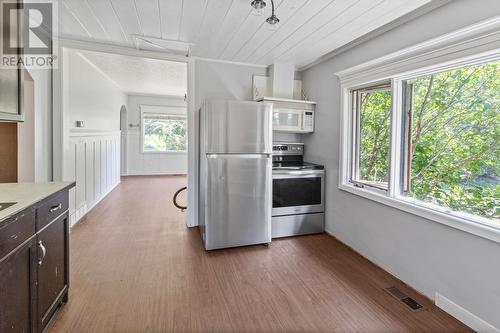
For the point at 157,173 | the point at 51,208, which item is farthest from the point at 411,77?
the point at 157,173

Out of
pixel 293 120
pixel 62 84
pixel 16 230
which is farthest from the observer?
pixel 293 120

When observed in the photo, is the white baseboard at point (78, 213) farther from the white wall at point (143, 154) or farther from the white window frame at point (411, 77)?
the white window frame at point (411, 77)

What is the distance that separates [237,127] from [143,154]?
19.2 feet

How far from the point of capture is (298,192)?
336 centimetres

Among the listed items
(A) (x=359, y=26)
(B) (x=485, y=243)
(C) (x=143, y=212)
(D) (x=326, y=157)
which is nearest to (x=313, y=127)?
(D) (x=326, y=157)

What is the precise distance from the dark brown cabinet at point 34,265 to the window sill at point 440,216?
263cm

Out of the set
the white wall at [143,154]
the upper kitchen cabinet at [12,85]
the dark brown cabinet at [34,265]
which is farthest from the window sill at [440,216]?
the white wall at [143,154]

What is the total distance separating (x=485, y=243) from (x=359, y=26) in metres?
2.00

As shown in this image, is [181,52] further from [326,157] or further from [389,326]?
[389,326]

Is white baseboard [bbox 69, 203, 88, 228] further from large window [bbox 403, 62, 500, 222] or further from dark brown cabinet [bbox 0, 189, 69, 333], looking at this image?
large window [bbox 403, 62, 500, 222]

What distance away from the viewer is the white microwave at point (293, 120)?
3490mm

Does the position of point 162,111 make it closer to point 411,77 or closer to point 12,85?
point 12,85

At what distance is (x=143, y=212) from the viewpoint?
4352mm

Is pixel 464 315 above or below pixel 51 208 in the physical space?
below
